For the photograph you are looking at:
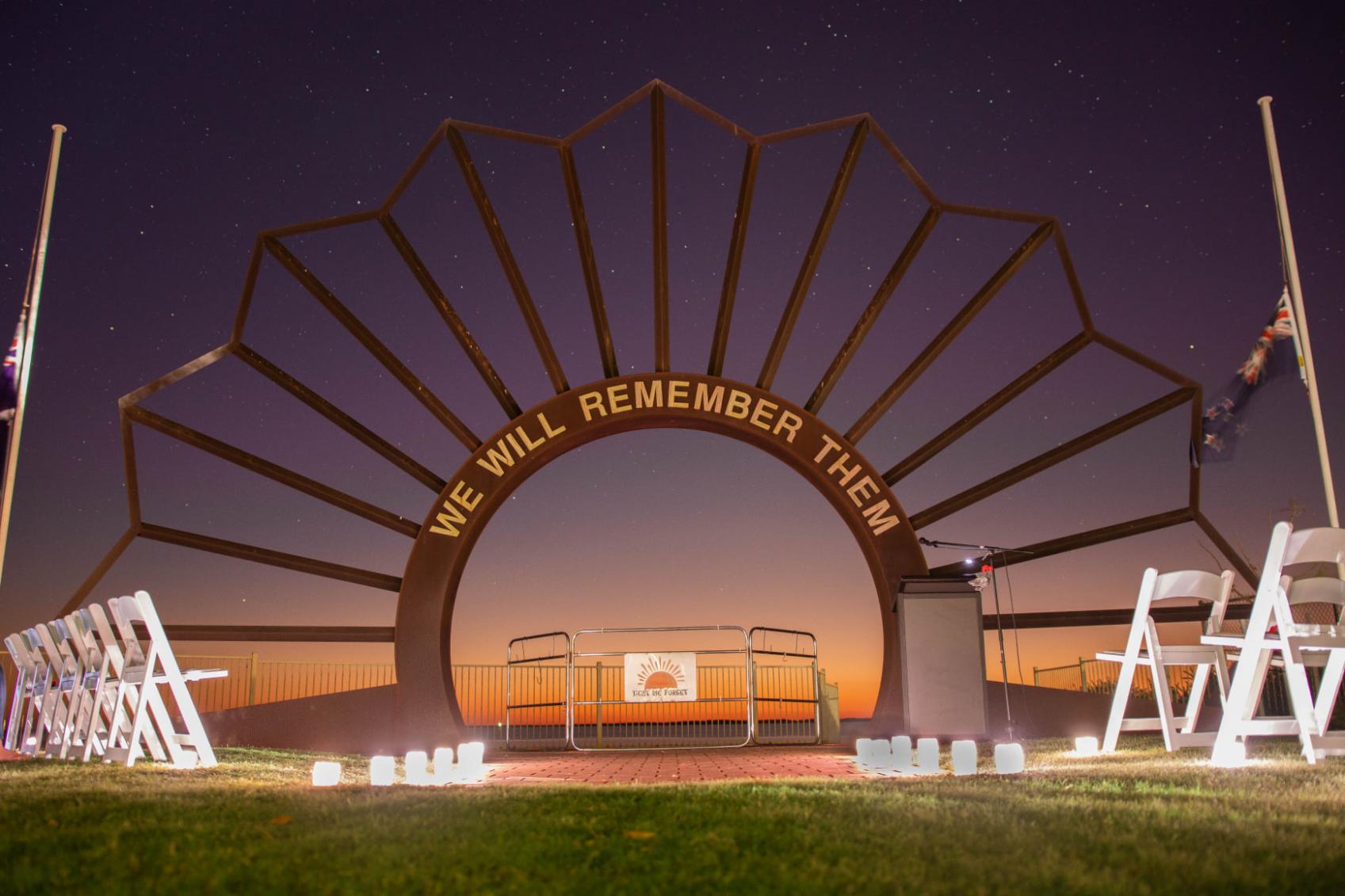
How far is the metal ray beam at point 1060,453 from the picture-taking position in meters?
10.3

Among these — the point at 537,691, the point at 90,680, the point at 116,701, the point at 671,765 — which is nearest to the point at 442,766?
the point at 116,701

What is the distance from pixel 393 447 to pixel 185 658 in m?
4.81

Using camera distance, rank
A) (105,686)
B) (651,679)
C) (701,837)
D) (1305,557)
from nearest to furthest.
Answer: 1. (701,837)
2. (1305,557)
3. (105,686)
4. (651,679)

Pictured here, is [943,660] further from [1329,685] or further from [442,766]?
[442,766]

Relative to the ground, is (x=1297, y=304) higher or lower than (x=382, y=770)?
higher

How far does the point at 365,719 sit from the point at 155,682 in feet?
13.8

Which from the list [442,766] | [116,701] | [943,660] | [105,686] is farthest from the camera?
[943,660]

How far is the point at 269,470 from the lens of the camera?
1008 cm

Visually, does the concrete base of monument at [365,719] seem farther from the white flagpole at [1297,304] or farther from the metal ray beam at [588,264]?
the metal ray beam at [588,264]

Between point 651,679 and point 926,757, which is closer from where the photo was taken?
point 926,757

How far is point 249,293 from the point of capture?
1006 centimetres

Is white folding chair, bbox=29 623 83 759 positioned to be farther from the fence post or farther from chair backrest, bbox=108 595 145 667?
the fence post

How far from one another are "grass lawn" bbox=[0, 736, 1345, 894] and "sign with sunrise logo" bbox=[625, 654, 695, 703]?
7.36 metres

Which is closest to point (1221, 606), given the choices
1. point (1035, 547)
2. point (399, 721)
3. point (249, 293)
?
point (1035, 547)
